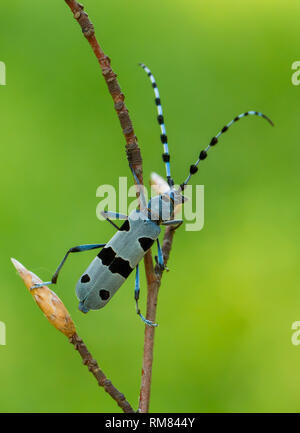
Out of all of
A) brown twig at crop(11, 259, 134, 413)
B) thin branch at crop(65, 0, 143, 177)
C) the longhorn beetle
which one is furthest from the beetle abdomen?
thin branch at crop(65, 0, 143, 177)

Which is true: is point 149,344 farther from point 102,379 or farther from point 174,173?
point 174,173

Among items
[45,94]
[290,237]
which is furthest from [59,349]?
[45,94]

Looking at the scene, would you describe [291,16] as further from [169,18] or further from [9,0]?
[9,0]

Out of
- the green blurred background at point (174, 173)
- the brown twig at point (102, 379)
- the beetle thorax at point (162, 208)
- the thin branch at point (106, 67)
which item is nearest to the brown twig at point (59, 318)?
the brown twig at point (102, 379)

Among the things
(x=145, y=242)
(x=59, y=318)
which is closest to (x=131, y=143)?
(x=59, y=318)

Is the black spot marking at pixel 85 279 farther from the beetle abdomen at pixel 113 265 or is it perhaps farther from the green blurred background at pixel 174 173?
the green blurred background at pixel 174 173

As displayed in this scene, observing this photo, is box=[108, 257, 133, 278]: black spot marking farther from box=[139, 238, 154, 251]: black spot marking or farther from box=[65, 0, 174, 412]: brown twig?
box=[65, 0, 174, 412]: brown twig
